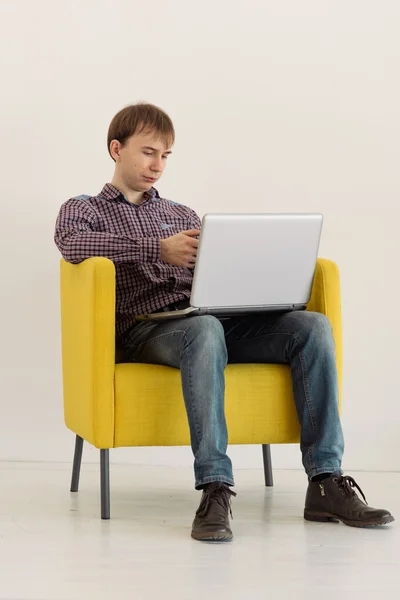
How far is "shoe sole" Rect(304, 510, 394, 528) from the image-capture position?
82.1 inches

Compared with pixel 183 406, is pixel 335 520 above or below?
below

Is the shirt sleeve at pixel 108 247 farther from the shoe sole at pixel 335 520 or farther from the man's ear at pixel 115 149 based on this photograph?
the shoe sole at pixel 335 520

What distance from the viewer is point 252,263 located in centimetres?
212

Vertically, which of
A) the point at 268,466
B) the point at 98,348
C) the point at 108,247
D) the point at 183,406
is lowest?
the point at 268,466

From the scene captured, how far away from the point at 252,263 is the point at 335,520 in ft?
2.12

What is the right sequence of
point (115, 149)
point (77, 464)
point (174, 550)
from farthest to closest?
point (77, 464)
point (115, 149)
point (174, 550)

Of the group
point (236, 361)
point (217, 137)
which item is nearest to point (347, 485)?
point (236, 361)

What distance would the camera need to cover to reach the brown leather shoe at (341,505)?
2.10m

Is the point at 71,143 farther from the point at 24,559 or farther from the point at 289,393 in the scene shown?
the point at 24,559

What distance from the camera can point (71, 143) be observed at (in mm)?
3049

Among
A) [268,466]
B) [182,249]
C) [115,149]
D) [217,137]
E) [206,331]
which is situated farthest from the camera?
[217,137]

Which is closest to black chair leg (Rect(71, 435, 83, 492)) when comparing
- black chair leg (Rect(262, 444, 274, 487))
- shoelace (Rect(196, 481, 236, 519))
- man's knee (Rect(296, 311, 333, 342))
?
black chair leg (Rect(262, 444, 274, 487))

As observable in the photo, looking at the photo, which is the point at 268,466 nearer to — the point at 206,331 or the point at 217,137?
the point at 206,331

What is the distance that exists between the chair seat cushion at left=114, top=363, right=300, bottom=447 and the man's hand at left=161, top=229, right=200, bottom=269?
0.26m
